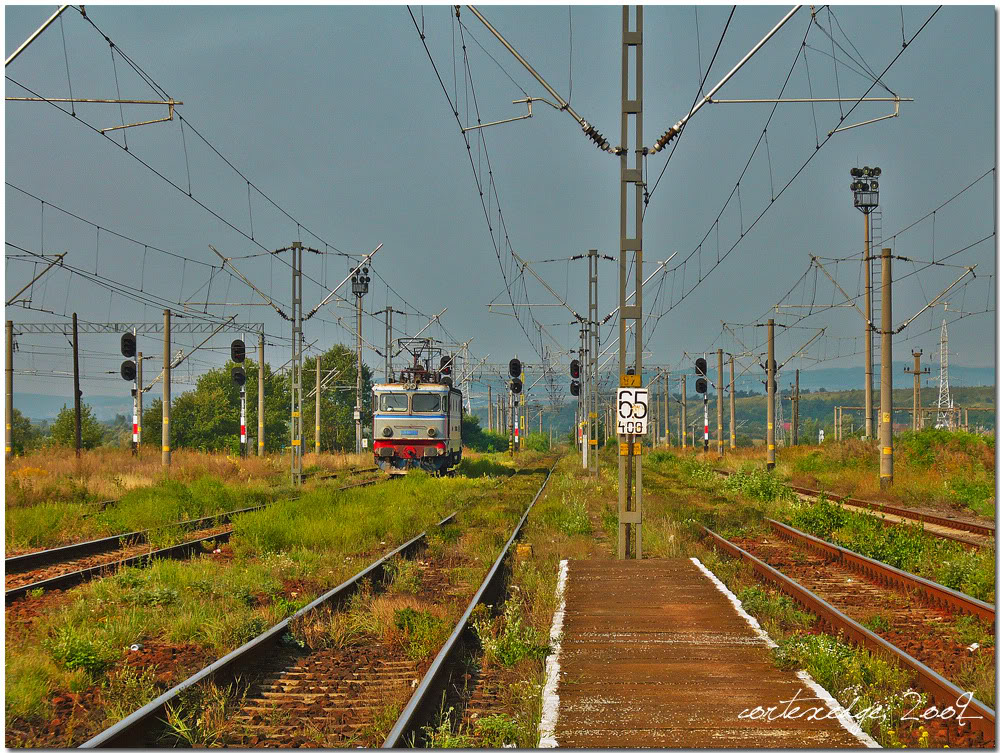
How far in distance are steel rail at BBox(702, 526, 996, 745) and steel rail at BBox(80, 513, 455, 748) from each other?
18.7 ft

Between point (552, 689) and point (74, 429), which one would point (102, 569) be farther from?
point (74, 429)

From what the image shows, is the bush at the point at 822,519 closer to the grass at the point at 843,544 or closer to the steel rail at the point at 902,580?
the grass at the point at 843,544

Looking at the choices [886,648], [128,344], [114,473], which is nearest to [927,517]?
[886,648]

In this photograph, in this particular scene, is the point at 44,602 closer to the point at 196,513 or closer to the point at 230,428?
the point at 196,513

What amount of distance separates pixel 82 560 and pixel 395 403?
Answer: 19509 millimetres

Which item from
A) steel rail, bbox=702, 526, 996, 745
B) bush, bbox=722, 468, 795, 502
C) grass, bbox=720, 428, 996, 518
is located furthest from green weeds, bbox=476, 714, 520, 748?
bush, bbox=722, 468, 795, 502

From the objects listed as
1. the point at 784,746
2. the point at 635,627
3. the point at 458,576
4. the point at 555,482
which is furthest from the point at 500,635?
the point at 555,482

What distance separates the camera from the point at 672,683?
710cm

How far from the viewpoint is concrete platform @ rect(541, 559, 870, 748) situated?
19.7 feet

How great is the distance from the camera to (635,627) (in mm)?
9000

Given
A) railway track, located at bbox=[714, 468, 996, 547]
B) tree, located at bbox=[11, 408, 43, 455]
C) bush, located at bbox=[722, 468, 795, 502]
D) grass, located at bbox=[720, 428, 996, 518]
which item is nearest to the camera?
railway track, located at bbox=[714, 468, 996, 547]

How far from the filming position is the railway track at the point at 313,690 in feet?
21.0

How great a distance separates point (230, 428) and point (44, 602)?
305 ft

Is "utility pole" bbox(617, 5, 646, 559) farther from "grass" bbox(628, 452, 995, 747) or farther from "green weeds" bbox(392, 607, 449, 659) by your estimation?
"green weeds" bbox(392, 607, 449, 659)
